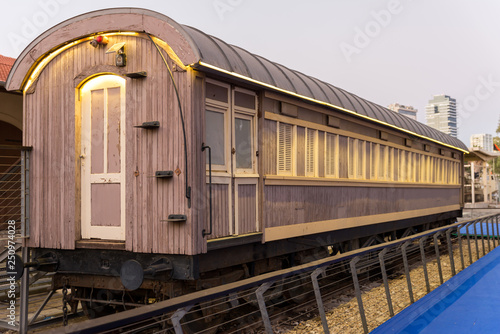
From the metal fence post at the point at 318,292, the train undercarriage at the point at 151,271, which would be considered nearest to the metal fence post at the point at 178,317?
the metal fence post at the point at 318,292

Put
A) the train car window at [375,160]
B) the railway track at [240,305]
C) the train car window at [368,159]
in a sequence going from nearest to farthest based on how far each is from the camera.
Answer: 1. the railway track at [240,305]
2. the train car window at [368,159]
3. the train car window at [375,160]

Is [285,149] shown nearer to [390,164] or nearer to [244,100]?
[244,100]

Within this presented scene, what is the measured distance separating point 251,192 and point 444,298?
9.90 ft

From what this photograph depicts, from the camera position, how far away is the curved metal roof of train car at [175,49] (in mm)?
5734

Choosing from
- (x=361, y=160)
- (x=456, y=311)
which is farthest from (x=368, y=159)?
(x=456, y=311)

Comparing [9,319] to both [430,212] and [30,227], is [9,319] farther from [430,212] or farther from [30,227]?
[430,212]

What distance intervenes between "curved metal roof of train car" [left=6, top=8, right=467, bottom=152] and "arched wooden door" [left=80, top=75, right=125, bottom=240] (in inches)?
26.4

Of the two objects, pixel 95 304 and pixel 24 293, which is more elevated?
pixel 24 293

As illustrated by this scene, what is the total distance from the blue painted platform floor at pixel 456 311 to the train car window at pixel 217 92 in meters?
3.22

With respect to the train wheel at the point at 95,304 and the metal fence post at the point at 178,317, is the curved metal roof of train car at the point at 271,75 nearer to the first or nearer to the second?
the train wheel at the point at 95,304

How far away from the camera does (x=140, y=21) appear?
5.96 m

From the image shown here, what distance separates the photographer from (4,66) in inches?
463

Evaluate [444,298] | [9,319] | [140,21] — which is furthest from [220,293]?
[9,319]

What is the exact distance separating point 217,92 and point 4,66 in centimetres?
765
